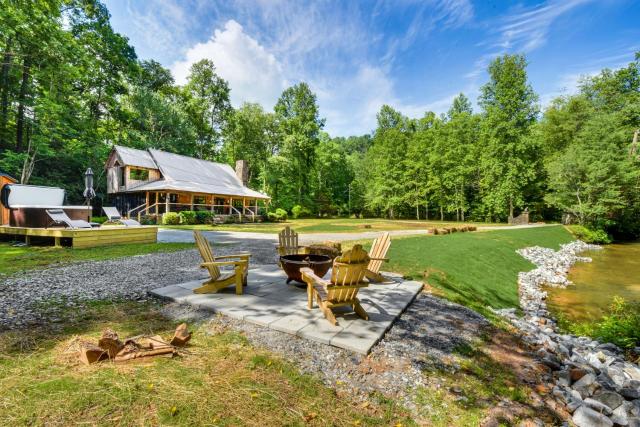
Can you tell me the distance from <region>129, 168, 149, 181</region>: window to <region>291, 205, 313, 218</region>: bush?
16.3 m

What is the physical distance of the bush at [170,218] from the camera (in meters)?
19.8

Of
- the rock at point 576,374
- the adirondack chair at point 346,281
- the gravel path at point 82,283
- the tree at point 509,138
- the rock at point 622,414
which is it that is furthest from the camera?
the tree at point 509,138

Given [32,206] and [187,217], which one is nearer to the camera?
[32,206]

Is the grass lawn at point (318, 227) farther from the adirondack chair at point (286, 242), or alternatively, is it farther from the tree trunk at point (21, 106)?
the tree trunk at point (21, 106)

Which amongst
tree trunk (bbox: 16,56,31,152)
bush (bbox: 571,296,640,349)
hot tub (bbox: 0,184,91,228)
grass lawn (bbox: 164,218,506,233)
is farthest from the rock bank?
tree trunk (bbox: 16,56,31,152)

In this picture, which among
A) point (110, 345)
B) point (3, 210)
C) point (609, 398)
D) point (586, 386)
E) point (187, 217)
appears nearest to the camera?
point (110, 345)

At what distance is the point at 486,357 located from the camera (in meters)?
3.30

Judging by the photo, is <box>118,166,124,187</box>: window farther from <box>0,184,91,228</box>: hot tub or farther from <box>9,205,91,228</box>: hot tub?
<box>9,205,91,228</box>: hot tub

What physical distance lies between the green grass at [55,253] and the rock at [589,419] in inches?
363

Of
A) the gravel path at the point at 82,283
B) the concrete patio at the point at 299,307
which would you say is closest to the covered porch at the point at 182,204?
the gravel path at the point at 82,283

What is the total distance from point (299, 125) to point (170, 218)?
22729 mm

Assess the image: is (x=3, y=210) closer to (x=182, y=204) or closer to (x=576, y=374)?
(x=182, y=204)

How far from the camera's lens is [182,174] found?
24.5 metres

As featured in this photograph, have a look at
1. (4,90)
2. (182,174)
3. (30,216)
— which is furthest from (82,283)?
(4,90)
